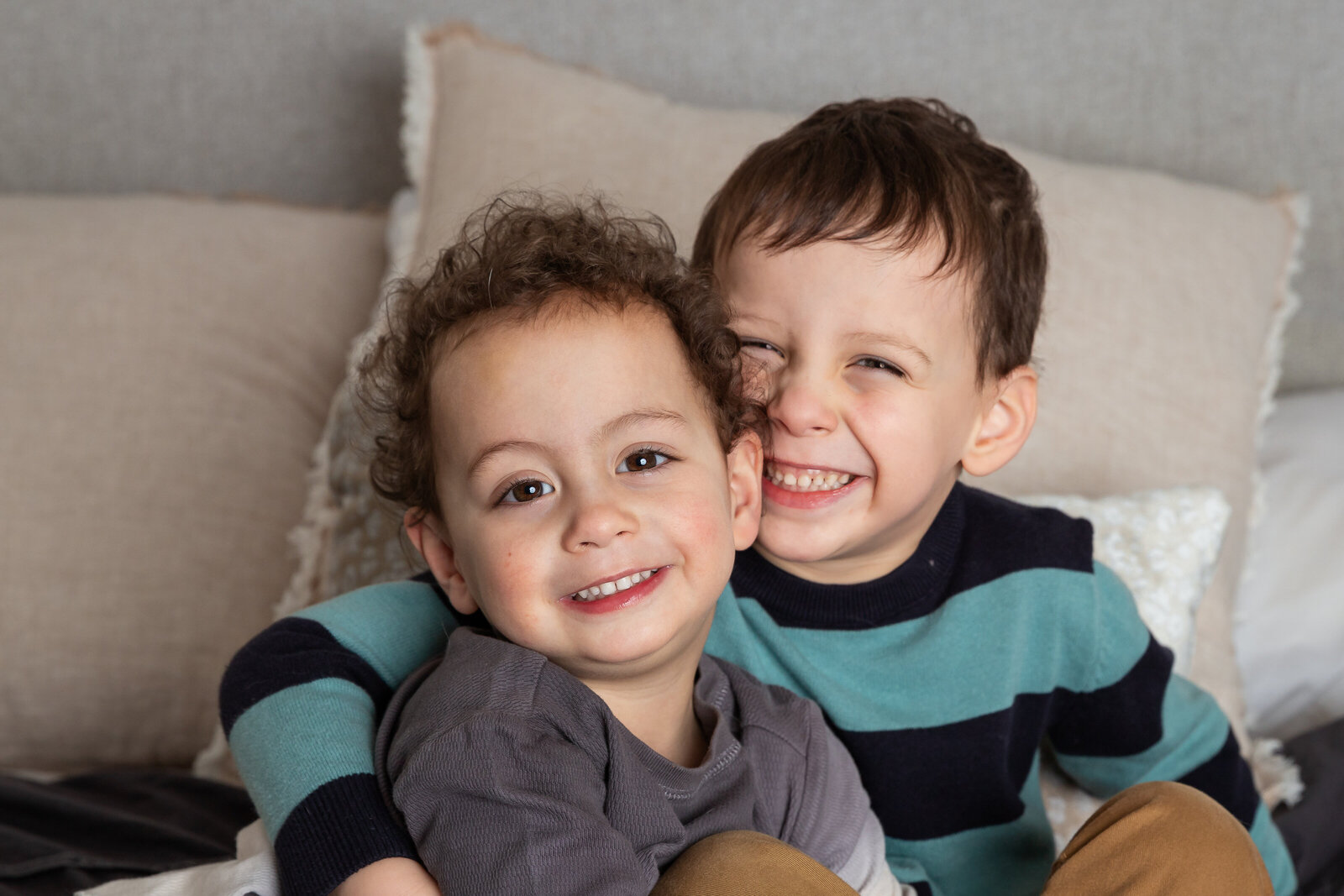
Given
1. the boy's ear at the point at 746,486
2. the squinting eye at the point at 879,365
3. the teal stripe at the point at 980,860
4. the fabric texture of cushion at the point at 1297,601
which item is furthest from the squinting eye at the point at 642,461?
the fabric texture of cushion at the point at 1297,601

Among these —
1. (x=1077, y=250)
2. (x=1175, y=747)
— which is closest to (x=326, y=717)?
(x=1175, y=747)

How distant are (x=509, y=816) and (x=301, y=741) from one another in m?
0.20

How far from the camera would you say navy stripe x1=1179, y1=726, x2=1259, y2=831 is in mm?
1101

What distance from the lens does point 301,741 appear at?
0.81m

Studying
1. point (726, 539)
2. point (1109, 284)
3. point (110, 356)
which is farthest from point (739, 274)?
point (110, 356)

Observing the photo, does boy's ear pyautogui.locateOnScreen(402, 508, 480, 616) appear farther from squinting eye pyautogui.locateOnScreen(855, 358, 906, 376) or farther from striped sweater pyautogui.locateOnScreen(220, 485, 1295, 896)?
squinting eye pyautogui.locateOnScreen(855, 358, 906, 376)

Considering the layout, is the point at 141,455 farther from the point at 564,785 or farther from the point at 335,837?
the point at 564,785

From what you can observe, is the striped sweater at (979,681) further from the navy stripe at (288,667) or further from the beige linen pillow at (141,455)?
the beige linen pillow at (141,455)

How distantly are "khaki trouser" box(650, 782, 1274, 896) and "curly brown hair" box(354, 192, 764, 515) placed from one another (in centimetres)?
32

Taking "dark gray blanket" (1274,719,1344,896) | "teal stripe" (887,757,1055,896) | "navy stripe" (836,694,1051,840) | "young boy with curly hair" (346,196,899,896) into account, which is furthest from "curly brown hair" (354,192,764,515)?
"dark gray blanket" (1274,719,1344,896)

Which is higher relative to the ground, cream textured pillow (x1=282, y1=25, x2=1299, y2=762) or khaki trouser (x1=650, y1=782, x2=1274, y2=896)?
cream textured pillow (x1=282, y1=25, x2=1299, y2=762)

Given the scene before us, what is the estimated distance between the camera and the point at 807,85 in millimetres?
1704

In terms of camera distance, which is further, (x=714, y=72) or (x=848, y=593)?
(x=714, y=72)

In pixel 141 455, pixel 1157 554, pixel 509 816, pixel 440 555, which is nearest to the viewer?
pixel 509 816
